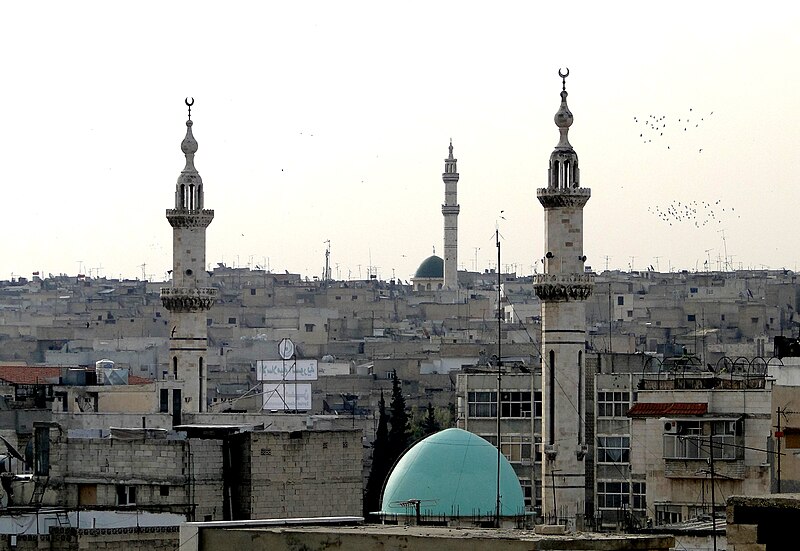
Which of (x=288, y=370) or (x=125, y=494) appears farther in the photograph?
(x=288, y=370)

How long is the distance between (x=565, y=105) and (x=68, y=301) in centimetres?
9579

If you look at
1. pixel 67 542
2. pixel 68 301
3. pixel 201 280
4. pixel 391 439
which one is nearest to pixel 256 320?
pixel 68 301

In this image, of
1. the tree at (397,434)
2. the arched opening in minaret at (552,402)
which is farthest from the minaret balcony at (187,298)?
the tree at (397,434)

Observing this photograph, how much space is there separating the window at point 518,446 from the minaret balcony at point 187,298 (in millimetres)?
5178

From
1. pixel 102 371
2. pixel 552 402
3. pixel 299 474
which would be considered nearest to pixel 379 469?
pixel 102 371

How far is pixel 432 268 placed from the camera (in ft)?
459

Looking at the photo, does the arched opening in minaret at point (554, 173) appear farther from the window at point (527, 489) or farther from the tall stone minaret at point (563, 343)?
the window at point (527, 489)

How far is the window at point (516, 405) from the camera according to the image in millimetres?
42469

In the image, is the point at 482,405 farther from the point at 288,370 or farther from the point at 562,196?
the point at 288,370

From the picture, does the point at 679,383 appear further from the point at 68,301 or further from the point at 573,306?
the point at 68,301

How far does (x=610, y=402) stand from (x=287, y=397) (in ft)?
38.3

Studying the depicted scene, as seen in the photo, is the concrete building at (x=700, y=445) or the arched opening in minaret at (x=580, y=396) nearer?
the concrete building at (x=700, y=445)

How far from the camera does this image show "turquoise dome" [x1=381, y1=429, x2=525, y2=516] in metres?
28.1

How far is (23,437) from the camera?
2603 cm
